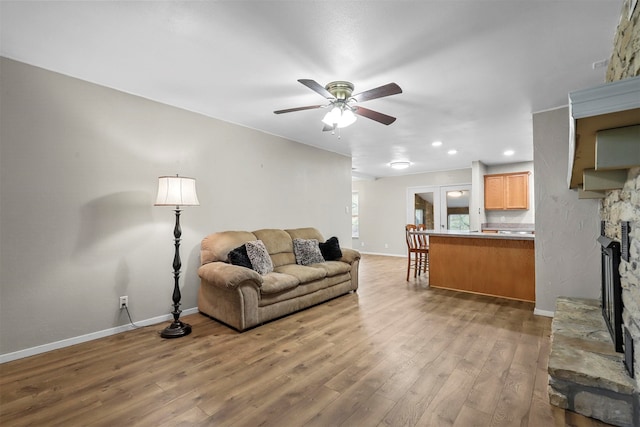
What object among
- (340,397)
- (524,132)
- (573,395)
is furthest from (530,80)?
(340,397)

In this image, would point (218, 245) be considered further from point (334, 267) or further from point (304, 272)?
point (334, 267)

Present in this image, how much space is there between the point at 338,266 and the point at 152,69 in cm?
316

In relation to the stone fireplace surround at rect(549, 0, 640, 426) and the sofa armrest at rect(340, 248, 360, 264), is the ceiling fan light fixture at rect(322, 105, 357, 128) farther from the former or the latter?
the sofa armrest at rect(340, 248, 360, 264)

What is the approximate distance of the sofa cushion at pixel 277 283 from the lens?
3198 millimetres

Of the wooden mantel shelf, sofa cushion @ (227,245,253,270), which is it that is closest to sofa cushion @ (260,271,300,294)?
sofa cushion @ (227,245,253,270)

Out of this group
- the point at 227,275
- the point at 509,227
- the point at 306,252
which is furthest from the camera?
the point at 509,227

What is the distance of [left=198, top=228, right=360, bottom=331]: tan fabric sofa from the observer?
3.05m

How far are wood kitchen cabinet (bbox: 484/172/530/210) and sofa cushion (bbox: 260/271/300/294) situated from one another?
5.71 meters

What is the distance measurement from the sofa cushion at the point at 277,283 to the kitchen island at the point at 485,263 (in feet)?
8.50

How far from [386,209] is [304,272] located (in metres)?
5.63

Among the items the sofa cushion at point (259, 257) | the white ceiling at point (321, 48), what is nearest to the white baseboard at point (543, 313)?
the white ceiling at point (321, 48)

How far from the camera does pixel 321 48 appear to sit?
2275 mm

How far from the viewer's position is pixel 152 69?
266 centimetres

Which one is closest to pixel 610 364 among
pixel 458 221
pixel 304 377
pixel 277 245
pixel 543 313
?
pixel 543 313
